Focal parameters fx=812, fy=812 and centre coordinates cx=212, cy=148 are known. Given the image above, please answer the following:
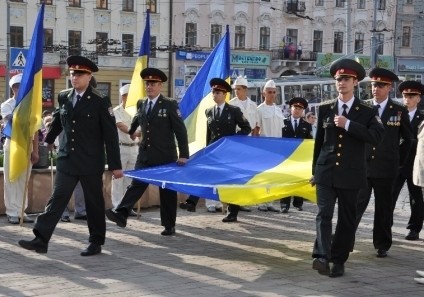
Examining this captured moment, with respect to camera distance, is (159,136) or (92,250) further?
(159,136)

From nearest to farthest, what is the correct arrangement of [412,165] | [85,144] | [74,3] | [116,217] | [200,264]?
1. [200,264]
2. [85,144]
3. [116,217]
4. [412,165]
5. [74,3]

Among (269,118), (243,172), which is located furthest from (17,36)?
(243,172)

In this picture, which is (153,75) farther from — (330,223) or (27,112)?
(330,223)

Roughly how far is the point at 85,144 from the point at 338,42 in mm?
51946

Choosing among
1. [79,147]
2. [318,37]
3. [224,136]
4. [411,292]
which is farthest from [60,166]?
[318,37]

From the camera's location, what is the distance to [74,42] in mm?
46938

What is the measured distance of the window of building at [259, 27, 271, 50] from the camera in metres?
54.5

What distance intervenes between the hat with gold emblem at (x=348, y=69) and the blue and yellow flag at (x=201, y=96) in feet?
12.7

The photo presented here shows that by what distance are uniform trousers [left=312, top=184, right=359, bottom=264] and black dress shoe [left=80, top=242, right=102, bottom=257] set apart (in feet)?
7.18

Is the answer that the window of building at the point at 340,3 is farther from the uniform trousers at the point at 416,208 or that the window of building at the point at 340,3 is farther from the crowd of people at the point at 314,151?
the uniform trousers at the point at 416,208

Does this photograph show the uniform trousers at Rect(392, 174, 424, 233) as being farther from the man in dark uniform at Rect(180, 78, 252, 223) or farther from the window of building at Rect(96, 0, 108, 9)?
the window of building at Rect(96, 0, 108, 9)

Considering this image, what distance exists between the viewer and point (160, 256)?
26.2 ft

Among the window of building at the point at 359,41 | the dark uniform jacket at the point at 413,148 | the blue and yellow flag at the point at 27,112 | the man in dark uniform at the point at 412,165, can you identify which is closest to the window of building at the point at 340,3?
the window of building at the point at 359,41

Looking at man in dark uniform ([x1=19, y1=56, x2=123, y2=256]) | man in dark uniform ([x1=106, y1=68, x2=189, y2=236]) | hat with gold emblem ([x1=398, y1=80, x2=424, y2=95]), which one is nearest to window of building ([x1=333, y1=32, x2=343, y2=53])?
hat with gold emblem ([x1=398, y1=80, x2=424, y2=95])
